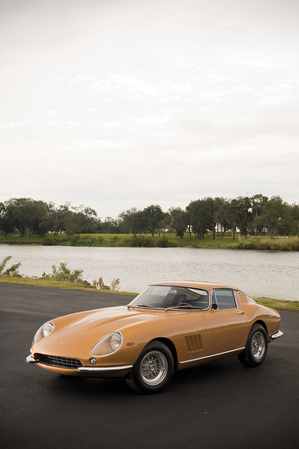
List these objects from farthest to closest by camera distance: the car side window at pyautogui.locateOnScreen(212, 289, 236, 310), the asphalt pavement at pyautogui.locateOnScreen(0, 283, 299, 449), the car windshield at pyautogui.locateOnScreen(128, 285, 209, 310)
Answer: the car side window at pyautogui.locateOnScreen(212, 289, 236, 310), the car windshield at pyautogui.locateOnScreen(128, 285, 209, 310), the asphalt pavement at pyautogui.locateOnScreen(0, 283, 299, 449)

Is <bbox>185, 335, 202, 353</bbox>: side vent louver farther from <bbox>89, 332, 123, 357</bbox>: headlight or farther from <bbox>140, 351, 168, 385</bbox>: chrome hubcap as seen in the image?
<bbox>89, 332, 123, 357</bbox>: headlight

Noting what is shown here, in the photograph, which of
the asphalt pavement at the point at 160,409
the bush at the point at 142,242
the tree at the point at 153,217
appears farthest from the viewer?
the tree at the point at 153,217

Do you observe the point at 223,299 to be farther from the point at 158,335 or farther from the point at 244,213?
the point at 244,213

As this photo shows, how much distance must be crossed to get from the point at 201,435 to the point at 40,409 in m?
1.94

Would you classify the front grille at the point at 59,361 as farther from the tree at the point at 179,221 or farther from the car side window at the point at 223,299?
the tree at the point at 179,221

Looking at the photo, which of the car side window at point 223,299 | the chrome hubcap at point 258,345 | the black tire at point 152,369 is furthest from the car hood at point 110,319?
the chrome hubcap at point 258,345

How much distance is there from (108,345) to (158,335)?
680 millimetres

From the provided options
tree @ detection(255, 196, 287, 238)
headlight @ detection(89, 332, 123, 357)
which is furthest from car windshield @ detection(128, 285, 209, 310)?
tree @ detection(255, 196, 287, 238)

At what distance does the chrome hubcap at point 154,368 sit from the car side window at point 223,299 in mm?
1394

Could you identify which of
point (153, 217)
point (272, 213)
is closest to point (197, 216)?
point (153, 217)

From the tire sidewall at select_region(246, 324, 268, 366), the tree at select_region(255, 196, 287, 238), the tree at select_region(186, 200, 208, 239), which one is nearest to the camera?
the tire sidewall at select_region(246, 324, 268, 366)

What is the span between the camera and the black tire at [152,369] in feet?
18.5

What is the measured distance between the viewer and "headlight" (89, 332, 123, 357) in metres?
5.55

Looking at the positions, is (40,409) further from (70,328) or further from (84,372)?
(70,328)
